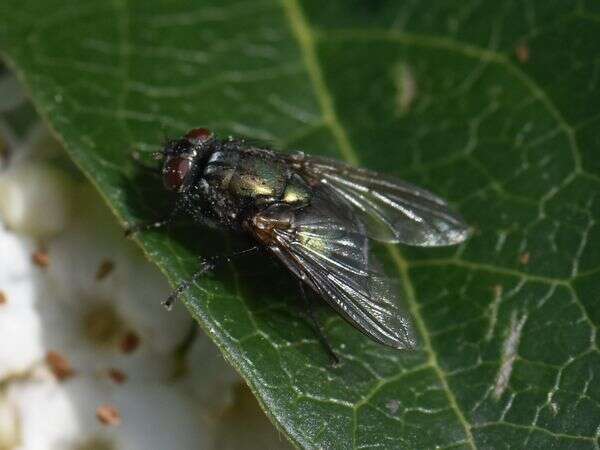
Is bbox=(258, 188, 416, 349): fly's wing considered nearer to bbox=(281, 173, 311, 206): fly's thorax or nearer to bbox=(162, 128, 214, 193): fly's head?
bbox=(281, 173, 311, 206): fly's thorax

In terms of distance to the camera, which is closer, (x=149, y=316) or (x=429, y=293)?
(x=429, y=293)

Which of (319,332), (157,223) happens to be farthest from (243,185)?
(319,332)

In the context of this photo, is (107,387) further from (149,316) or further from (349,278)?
(349,278)

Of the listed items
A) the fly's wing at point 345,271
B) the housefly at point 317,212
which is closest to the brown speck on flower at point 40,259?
the housefly at point 317,212

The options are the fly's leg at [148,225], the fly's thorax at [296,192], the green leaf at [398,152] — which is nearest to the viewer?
the green leaf at [398,152]

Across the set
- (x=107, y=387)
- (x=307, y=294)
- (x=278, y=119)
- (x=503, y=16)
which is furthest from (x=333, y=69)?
(x=107, y=387)

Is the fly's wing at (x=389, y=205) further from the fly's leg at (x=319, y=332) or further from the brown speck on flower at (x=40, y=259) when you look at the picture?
the brown speck on flower at (x=40, y=259)
